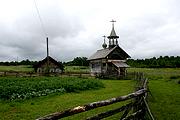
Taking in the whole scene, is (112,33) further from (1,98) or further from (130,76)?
(1,98)

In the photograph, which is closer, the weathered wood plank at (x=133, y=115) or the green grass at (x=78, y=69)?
the weathered wood plank at (x=133, y=115)

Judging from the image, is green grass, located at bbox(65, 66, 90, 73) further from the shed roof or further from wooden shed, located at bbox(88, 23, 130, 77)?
the shed roof

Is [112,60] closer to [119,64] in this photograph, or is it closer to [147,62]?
[119,64]

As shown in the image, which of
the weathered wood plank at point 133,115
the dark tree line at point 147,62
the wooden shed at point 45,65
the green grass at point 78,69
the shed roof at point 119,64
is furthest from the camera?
the dark tree line at point 147,62

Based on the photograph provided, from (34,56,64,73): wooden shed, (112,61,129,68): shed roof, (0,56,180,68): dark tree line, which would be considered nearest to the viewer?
(112,61,129,68): shed roof

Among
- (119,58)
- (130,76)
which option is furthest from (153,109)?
(119,58)

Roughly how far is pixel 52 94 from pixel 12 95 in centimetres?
389

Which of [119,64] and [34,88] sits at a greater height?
[119,64]

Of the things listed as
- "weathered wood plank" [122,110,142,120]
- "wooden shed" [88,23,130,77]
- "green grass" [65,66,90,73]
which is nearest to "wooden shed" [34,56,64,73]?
"wooden shed" [88,23,130,77]

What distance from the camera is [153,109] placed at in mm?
16172

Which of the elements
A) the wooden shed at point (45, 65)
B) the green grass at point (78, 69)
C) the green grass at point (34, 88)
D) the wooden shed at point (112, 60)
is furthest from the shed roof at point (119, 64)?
the green grass at point (34, 88)

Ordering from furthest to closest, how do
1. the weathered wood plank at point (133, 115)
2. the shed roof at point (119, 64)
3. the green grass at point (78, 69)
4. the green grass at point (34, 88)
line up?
the green grass at point (78, 69) → the shed roof at point (119, 64) → the green grass at point (34, 88) → the weathered wood plank at point (133, 115)

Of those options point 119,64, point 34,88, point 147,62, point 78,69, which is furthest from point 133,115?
point 147,62

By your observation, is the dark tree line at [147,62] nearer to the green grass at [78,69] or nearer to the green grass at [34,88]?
the green grass at [78,69]
